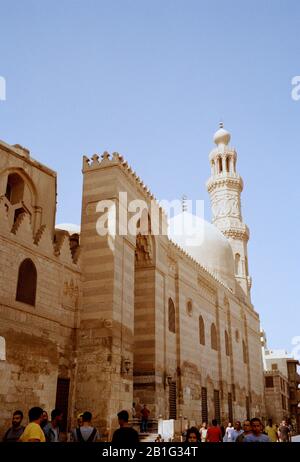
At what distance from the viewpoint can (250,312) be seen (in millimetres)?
29797

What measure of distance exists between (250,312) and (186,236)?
6327 mm

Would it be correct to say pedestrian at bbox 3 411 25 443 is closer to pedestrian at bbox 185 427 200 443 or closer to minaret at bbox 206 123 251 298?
pedestrian at bbox 185 427 200 443

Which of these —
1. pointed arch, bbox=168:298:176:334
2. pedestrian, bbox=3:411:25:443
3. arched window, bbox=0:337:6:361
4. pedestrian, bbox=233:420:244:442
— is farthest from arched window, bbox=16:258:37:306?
pointed arch, bbox=168:298:176:334

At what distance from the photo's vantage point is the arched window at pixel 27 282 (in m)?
11.6

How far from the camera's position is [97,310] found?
1348 cm

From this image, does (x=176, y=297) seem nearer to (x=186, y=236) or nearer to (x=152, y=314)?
(x=152, y=314)

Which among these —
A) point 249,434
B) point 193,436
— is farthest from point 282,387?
point 193,436

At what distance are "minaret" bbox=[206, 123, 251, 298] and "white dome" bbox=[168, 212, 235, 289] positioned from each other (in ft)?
14.0

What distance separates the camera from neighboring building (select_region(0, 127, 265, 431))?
1138 centimetres

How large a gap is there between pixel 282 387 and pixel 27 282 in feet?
99.5

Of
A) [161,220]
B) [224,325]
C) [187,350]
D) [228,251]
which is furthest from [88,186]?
[228,251]

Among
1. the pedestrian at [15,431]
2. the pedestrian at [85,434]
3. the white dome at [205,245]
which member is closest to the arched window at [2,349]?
the pedestrian at [15,431]

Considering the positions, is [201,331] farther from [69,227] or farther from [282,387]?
[282,387]

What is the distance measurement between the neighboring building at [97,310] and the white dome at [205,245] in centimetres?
596
